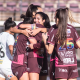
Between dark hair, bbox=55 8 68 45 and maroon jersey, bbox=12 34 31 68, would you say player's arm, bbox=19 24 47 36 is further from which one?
dark hair, bbox=55 8 68 45

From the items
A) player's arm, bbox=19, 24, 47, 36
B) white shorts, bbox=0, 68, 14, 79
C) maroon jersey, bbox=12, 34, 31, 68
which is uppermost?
player's arm, bbox=19, 24, 47, 36

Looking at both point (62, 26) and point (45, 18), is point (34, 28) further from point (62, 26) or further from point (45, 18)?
point (62, 26)

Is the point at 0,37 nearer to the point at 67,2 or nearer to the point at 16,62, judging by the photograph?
the point at 16,62

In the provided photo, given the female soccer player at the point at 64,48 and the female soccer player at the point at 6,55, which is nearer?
the female soccer player at the point at 64,48

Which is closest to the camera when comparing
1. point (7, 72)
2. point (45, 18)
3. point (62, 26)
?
point (62, 26)

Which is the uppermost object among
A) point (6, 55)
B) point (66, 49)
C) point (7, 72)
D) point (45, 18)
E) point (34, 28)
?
point (45, 18)

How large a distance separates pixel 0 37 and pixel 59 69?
1119 mm

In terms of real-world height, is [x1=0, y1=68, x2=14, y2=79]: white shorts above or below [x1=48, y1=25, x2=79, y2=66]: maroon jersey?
below

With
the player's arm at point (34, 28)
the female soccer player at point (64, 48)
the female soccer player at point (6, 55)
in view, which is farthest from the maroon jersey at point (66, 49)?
the female soccer player at point (6, 55)

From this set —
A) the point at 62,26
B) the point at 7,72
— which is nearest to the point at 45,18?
the point at 62,26

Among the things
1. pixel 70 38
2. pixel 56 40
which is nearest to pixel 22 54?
pixel 56 40

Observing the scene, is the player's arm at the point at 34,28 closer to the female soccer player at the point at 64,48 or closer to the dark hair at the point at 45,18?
the dark hair at the point at 45,18

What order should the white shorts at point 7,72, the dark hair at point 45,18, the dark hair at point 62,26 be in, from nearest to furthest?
1. the dark hair at point 62,26
2. the white shorts at point 7,72
3. the dark hair at point 45,18

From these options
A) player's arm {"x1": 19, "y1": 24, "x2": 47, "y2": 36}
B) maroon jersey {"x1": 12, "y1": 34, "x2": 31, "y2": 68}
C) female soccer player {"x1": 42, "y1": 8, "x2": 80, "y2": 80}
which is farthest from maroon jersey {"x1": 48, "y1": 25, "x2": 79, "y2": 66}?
maroon jersey {"x1": 12, "y1": 34, "x2": 31, "y2": 68}
